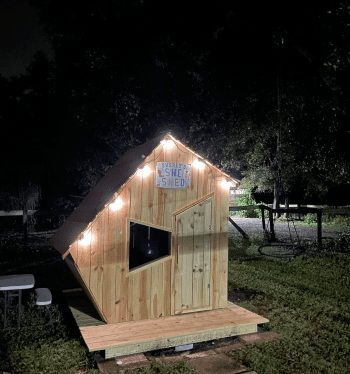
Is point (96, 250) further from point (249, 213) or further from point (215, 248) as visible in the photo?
point (249, 213)

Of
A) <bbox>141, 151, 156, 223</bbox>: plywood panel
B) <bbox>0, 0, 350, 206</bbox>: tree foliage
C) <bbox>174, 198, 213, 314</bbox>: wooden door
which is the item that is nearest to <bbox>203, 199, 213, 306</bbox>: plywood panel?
<bbox>174, 198, 213, 314</bbox>: wooden door

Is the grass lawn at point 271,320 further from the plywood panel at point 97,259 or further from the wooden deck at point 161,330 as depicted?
the plywood panel at point 97,259

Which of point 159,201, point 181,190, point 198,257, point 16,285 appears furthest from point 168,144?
point 16,285

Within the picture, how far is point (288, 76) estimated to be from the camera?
79.9 feet

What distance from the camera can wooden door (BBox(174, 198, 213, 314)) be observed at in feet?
23.0

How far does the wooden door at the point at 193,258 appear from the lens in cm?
Result: 701

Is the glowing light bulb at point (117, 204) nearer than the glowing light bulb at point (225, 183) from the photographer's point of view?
Yes

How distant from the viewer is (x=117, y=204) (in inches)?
259

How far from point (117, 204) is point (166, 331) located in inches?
87.0

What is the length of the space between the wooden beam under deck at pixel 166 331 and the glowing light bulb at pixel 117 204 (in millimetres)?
1939

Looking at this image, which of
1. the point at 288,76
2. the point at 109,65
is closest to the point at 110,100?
the point at 109,65

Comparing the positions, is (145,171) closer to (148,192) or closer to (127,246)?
(148,192)

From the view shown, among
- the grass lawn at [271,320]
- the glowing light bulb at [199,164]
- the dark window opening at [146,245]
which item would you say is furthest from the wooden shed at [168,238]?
the dark window opening at [146,245]

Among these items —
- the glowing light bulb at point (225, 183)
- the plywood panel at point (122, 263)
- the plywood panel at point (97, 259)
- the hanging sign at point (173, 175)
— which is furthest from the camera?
the glowing light bulb at point (225, 183)
